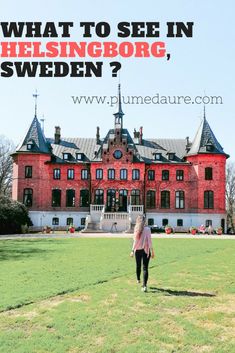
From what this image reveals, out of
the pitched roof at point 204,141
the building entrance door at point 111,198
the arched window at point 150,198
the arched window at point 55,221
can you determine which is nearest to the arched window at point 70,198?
the arched window at point 55,221

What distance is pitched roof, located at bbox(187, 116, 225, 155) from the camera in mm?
48428

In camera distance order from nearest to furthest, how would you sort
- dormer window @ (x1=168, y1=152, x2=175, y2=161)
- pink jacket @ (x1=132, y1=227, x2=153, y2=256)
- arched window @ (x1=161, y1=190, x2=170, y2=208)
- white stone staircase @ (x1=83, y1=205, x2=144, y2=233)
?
pink jacket @ (x1=132, y1=227, x2=153, y2=256) → white stone staircase @ (x1=83, y1=205, x2=144, y2=233) → arched window @ (x1=161, y1=190, x2=170, y2=208) → dormer window @ (x1=168, y1=152, x2=175, y2=161)

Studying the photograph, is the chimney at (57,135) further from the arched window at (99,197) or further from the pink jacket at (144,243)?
the pink jacket at (144,243)

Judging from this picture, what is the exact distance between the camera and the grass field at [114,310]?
6.59m

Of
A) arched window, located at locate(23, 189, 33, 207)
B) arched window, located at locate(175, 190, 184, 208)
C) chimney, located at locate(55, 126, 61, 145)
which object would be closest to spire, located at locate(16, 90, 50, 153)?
chimney, located at locate(55, 126, 61, 145)

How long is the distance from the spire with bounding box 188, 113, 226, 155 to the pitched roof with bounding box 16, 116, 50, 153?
17.5m

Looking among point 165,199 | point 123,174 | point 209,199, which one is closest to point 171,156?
point 165,199

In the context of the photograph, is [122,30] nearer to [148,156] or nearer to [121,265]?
[121,265]

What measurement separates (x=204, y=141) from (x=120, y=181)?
11.0 meters

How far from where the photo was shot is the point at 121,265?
1509 cm

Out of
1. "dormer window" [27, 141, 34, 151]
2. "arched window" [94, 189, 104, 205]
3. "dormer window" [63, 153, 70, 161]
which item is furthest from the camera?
"dormer window" [63, 153, 70, 161]

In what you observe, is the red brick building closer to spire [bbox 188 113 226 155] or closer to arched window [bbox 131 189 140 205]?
spire [bbox 188 113 226 155]

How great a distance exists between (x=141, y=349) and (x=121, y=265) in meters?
8.80

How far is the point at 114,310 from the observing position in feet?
27.8
